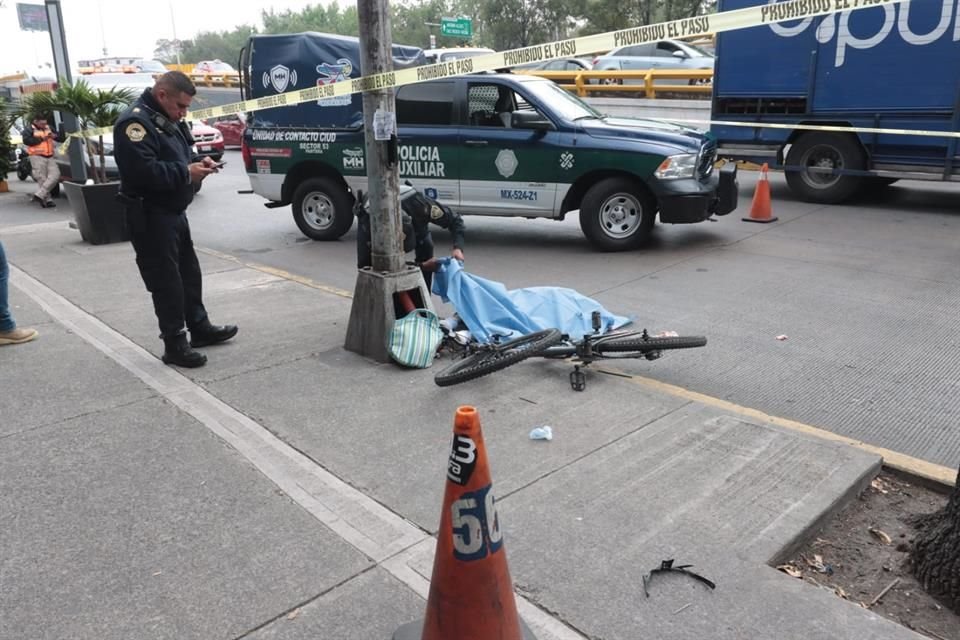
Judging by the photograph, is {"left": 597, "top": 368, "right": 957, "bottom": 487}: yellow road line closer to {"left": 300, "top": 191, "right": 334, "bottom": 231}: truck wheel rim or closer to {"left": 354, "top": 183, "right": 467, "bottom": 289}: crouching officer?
{"left": 354, "top": 183, "right": 467, "bottom": 289}: crouching officer

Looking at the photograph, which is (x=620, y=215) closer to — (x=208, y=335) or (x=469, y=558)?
(x=208, y=335)

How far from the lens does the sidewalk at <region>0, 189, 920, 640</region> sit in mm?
2734

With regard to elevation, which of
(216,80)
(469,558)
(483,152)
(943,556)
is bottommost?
(943,556)

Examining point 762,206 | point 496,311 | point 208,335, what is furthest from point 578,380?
point 762,206

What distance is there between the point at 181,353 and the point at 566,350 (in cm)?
252

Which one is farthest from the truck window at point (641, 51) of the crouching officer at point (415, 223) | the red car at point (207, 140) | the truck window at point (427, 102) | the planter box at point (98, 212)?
the crouching officer at point (415, 223)

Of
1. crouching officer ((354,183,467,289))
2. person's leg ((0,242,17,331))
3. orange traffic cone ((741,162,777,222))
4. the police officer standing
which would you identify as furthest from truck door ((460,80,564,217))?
the police officer standing

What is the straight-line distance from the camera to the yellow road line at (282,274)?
288 inches

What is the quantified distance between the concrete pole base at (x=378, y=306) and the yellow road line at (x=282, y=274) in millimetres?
1696

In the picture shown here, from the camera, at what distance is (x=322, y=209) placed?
32.9ft

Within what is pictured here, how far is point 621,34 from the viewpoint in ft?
15.0

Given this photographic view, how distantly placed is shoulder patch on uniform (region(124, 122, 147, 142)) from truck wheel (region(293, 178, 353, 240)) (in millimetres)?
5093

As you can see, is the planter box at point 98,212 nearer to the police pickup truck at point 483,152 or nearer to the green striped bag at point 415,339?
the police pickup truck at point 483,152

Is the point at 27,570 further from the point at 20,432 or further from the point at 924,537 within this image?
the point at 924,537
